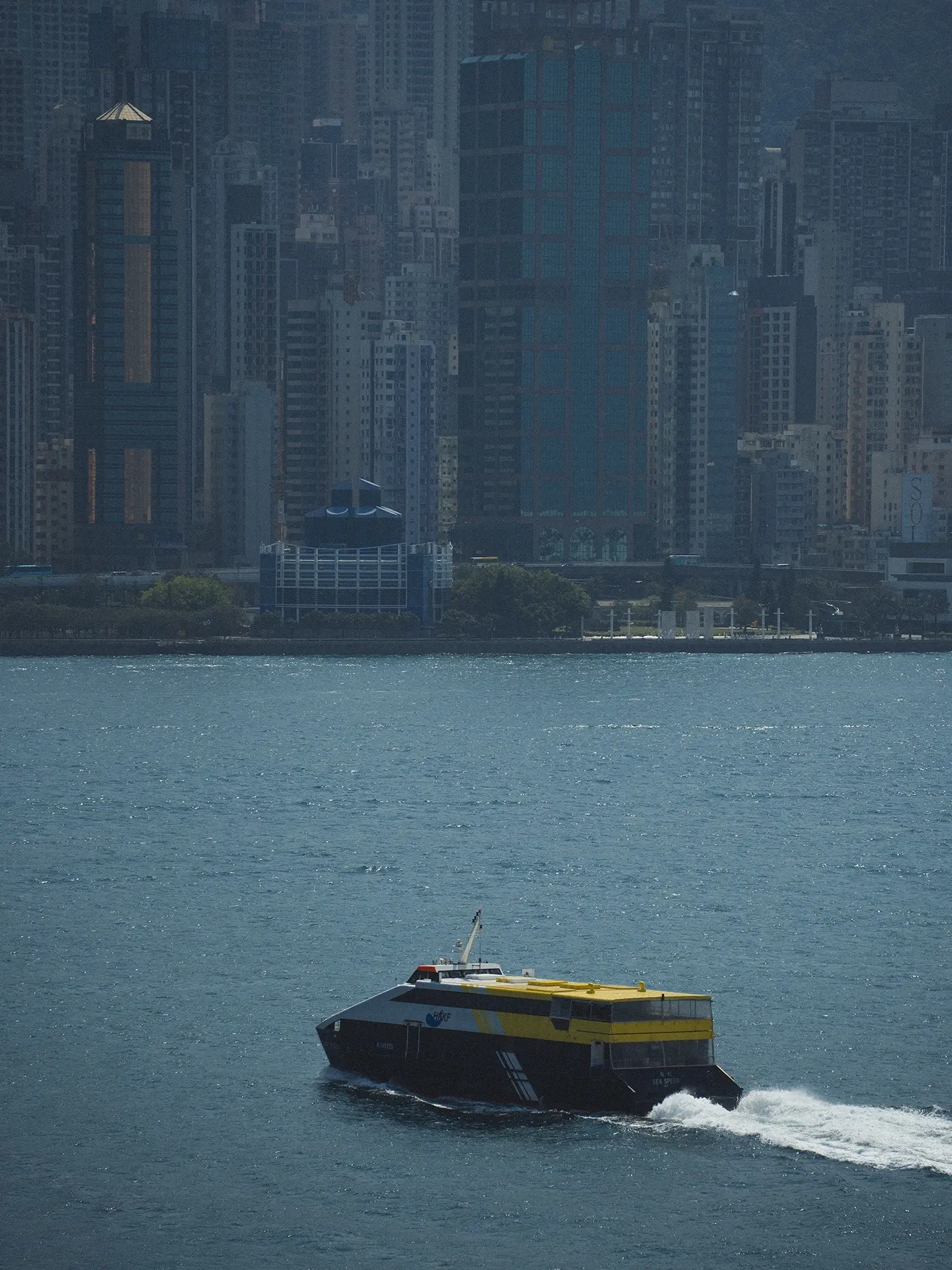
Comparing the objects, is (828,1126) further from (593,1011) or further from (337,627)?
(337,627)

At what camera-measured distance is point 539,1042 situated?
167ft

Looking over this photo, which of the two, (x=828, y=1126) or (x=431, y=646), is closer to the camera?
(x=828, y=1126)

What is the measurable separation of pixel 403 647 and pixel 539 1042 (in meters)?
132

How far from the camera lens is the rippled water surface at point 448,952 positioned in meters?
46.8

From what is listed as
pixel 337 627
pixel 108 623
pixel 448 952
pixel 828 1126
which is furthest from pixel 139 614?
pixel 828 1126

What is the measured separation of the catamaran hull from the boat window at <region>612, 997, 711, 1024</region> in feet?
2.24

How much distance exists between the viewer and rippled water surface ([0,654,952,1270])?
4675 centimetres

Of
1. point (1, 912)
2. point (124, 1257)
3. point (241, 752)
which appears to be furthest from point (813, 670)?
point (124, 1257)

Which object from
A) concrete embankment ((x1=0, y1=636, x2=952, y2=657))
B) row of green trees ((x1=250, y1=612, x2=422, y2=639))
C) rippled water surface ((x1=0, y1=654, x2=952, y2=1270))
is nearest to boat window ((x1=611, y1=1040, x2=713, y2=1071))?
rippled water surface ((x1=0, y1=654, x2=952, y2=1270))

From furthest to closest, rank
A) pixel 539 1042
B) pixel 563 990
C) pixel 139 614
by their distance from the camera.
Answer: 1. pixel 139 614
2. pixel 563 990
3. pixel 539 1042

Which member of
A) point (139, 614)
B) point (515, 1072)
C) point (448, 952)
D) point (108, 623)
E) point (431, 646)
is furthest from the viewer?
point (431, 646)

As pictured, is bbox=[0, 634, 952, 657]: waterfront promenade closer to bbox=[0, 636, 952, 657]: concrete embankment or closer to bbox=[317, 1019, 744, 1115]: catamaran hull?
bbox=[0, 636, 952, 657]: concrete embankment

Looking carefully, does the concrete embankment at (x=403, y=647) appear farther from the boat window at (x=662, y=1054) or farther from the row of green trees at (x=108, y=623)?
the boat window at (x=662, y=1054)

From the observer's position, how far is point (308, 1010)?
2336 inches
